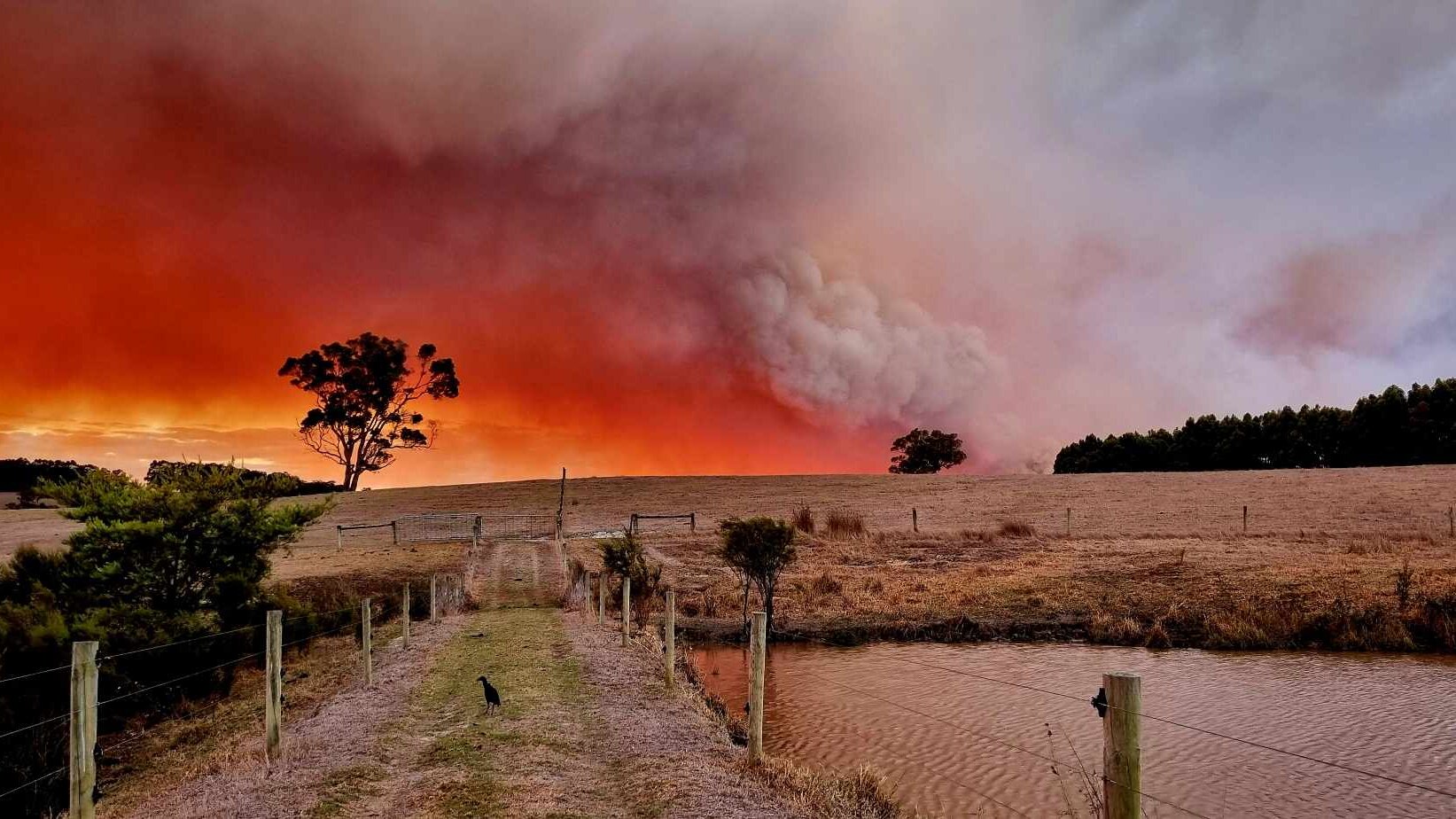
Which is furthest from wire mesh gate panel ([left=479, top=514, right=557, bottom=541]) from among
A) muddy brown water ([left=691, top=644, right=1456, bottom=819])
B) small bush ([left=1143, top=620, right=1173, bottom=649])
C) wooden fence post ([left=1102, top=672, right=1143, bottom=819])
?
wooden fence post ([left=1102, top=672, right=1143, bottom=819])

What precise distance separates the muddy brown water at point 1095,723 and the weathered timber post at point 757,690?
10.3 feet

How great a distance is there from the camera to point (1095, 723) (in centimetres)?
1603

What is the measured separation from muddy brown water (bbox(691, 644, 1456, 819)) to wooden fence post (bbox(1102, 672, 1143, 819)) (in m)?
3.53

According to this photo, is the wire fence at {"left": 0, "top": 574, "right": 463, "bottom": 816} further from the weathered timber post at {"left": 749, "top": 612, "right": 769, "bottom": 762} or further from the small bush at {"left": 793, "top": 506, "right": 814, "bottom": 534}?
the small bush at {"left": 793, "top": 506, "right": 814, "bottom": 534}

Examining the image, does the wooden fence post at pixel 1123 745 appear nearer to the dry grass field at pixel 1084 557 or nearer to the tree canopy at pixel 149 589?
the tree canopy at pixel 149 589

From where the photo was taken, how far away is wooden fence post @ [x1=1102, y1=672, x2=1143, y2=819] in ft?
17.5

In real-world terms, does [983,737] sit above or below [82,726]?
below

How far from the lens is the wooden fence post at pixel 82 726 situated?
7.81m

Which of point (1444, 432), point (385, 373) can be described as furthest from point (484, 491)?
point (1444, 432)

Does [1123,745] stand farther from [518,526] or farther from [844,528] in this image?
[518,526]

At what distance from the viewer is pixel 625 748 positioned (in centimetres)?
1107

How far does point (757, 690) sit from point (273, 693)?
649 centimetres

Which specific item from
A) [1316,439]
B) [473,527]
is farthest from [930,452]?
[473,527]

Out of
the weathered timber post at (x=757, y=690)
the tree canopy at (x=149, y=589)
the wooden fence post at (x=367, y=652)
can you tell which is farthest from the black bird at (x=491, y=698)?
the tree canopy at (x=149, y=589)
